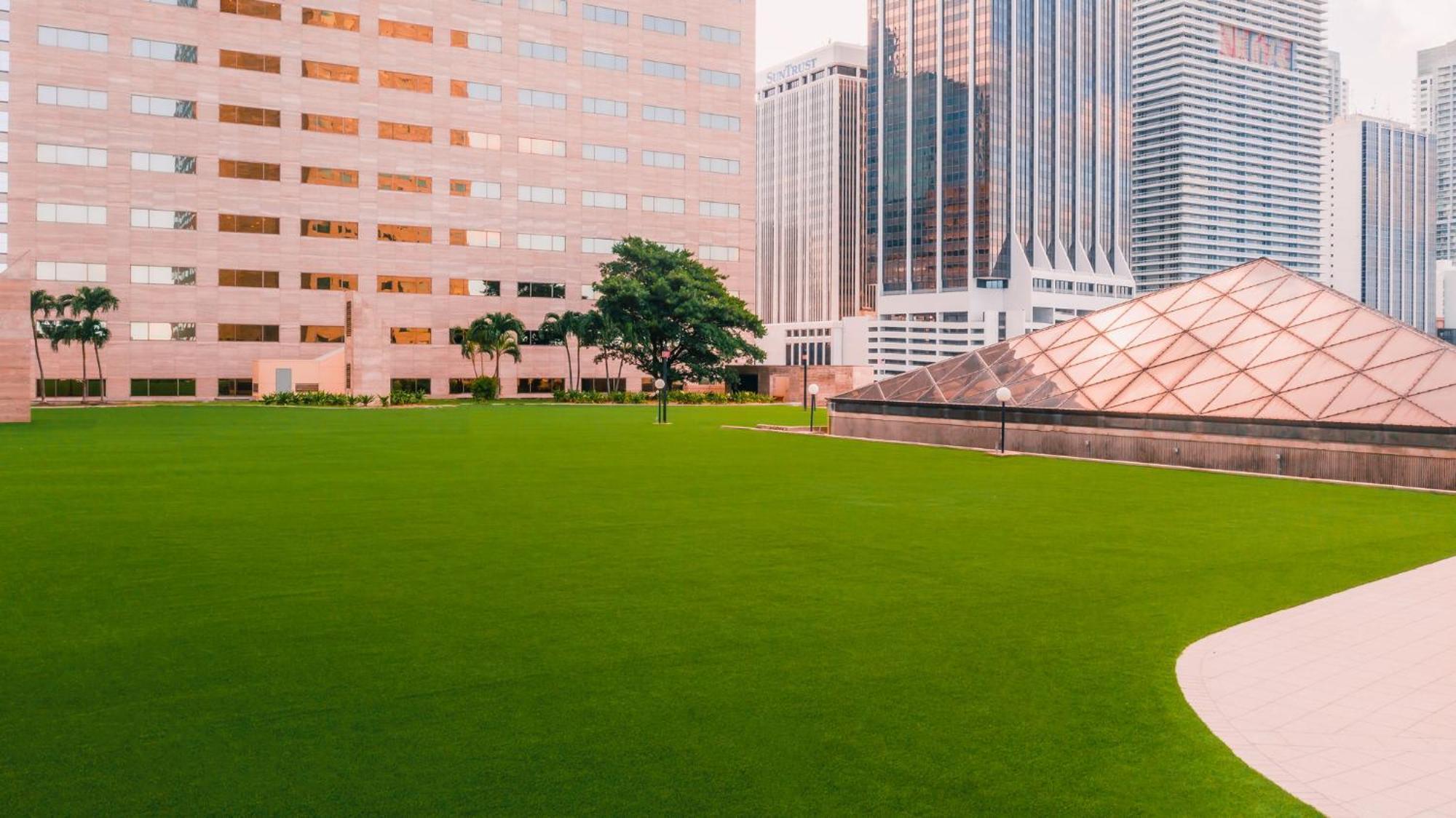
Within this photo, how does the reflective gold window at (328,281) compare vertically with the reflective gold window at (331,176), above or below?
below

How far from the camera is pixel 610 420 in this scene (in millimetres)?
45000

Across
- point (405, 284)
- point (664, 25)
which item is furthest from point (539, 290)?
point (664, 25)

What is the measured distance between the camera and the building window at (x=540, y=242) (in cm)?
8225

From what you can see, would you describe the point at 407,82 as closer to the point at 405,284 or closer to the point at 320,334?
the point at 405,284

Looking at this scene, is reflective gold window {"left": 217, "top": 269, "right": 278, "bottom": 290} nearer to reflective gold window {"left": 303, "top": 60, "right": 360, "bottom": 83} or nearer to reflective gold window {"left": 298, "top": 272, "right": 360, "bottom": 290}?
reflective gold window {"left": 298, "top": 272, "right": 360, "bottom": 290}

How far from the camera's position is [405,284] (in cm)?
7819

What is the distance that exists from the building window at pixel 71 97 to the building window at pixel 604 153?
3340cm

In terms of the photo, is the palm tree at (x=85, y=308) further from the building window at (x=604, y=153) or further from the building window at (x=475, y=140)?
the building window at (x=604, y=153)

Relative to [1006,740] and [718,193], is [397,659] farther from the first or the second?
[718,193]

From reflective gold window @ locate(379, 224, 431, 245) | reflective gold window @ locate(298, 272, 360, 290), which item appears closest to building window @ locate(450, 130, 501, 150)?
reflective gold window @ locate(379, 224, 431, 245)

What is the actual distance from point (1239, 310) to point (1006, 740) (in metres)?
24.5

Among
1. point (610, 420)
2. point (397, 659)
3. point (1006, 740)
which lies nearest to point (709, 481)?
point (397, 659)

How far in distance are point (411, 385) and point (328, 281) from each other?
9480 mm

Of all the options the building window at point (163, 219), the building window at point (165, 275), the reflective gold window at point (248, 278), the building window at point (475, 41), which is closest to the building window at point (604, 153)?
the building window at point (475, 41)
